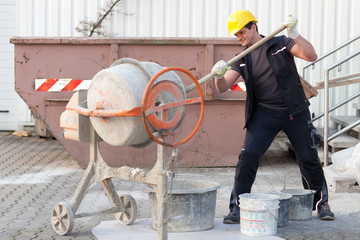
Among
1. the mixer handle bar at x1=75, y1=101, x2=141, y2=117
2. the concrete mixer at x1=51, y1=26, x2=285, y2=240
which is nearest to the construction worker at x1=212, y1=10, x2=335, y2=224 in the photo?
the concrete mixer at x1=51, y1=26, x2=285, y2=240

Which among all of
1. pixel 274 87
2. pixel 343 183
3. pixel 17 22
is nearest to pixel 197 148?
pixel 343 183

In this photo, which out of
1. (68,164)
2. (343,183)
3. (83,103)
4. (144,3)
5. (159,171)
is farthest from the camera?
(144,3)

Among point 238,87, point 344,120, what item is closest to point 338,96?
point 344,120

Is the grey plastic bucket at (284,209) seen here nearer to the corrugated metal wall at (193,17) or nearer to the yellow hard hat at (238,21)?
the yellow hard hat at (238,21)

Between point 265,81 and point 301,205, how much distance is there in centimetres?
115

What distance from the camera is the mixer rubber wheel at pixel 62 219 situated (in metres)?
5.67

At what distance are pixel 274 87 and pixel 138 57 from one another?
124 inches

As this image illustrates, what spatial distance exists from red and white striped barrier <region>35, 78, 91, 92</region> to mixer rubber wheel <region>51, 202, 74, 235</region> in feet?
10.5

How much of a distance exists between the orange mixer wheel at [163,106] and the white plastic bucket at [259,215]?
95 cm

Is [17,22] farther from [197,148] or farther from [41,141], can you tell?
[197,148]

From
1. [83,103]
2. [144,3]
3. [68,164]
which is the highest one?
[144,3]

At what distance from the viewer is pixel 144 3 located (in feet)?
38.4

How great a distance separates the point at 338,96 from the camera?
10.9 metres

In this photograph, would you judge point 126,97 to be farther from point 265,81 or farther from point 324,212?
point 324,212
